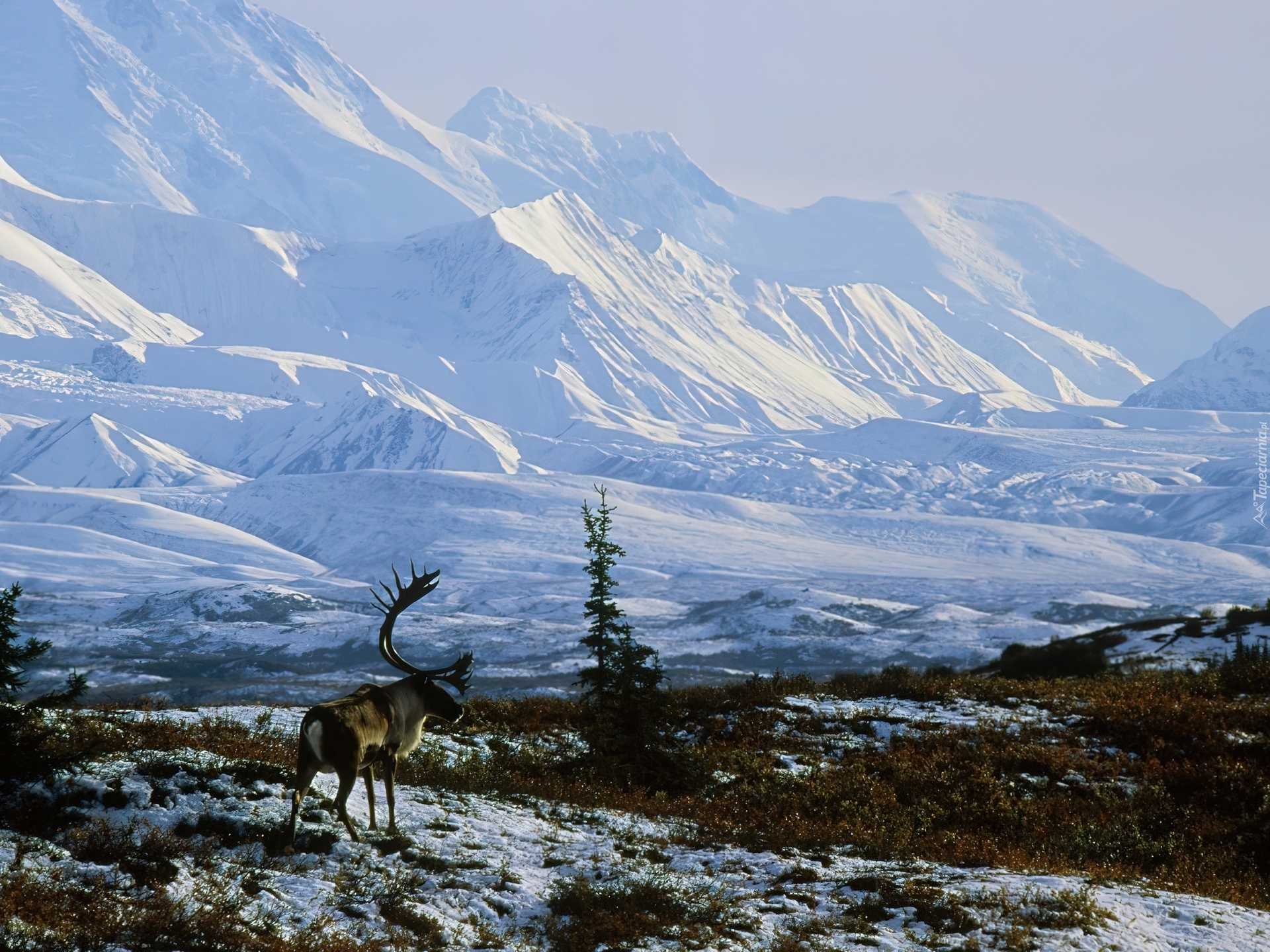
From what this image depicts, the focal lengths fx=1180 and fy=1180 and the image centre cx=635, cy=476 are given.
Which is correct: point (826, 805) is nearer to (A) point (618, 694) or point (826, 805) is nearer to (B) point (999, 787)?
(B) point (999, 787)

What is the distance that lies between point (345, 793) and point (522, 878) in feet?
6.32

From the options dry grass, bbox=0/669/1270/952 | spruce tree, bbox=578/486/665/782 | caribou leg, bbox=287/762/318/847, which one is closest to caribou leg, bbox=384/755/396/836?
dry grass, bbox=0/669/1270/952

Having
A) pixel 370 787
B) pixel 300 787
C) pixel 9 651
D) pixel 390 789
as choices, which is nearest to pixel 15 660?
pixel 9 651

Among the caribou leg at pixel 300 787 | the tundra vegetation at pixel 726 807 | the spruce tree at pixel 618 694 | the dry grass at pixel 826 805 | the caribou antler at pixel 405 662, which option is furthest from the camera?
the spruce tree at pixel 618 694

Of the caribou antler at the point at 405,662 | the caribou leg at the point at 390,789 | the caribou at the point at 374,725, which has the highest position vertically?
the caribou antler at the point at 405,662

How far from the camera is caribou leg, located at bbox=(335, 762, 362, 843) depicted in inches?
456

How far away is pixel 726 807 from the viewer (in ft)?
53.4

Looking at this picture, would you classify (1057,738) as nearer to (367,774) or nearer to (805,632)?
(367,774)

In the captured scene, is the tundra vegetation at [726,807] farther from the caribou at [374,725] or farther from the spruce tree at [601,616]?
the caribou at [374,725]

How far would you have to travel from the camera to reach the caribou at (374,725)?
1141cm

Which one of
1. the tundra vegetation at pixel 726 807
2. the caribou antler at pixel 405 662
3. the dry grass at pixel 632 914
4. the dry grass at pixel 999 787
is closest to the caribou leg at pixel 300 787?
the tundra vegetation at pixel 726 807

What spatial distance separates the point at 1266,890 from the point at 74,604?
178 meters

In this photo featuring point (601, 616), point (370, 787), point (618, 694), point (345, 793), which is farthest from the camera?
point (601, 616)

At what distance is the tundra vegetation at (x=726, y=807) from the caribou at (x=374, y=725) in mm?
620
